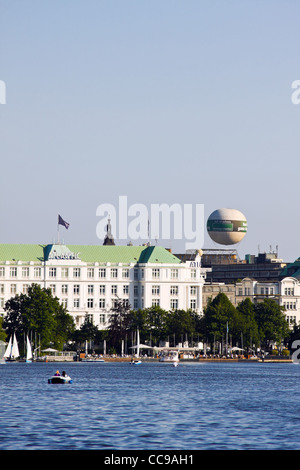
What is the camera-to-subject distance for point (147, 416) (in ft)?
305

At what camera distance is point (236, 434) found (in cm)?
7994

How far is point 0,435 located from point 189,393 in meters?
53.0

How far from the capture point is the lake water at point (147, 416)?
2936 inches

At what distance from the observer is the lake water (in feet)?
245
